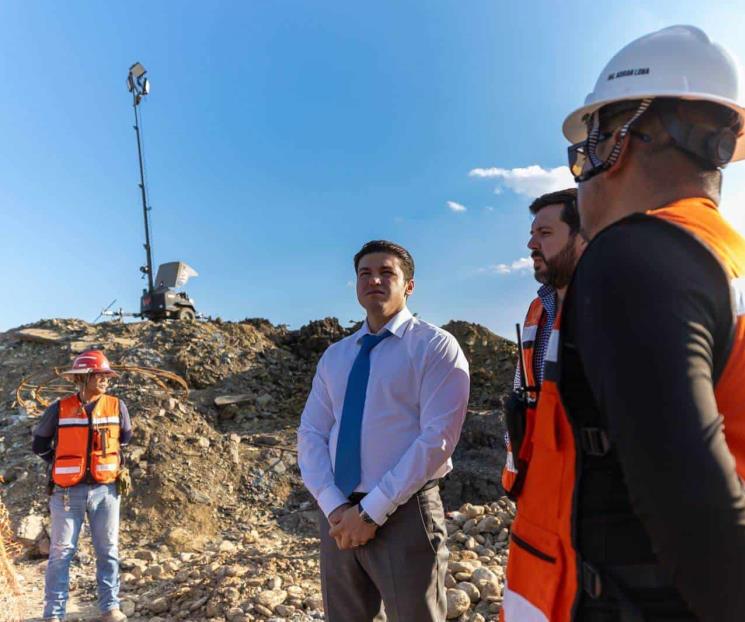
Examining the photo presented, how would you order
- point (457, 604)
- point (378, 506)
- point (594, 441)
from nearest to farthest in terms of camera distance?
A: point (594, 441) → point (378, 506) → point (457, 604)

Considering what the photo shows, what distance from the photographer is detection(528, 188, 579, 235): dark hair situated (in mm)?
2678

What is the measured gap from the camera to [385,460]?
249cm

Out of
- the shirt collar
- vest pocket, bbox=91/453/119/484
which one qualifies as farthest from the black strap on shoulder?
vest pocket, bbox=91/453/119/484

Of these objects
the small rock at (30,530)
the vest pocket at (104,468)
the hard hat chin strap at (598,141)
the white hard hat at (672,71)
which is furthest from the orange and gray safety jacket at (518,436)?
the small rock at (30,530)

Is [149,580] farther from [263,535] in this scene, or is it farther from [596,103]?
[596,103]

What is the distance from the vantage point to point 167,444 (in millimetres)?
8953

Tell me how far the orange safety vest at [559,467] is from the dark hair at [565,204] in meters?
1.65

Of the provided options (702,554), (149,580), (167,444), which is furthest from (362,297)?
(167,444)

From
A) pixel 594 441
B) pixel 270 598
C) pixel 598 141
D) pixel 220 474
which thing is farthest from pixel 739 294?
pixel 220 474

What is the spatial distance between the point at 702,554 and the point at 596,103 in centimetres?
85

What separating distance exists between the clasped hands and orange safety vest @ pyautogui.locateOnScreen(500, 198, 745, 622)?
1141 millimetres

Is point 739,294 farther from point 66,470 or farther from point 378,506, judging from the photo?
point 66,470

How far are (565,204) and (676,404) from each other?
201 centimetres

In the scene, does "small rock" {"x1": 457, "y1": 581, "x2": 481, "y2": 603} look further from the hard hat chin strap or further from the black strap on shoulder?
the hard hat chin strap
